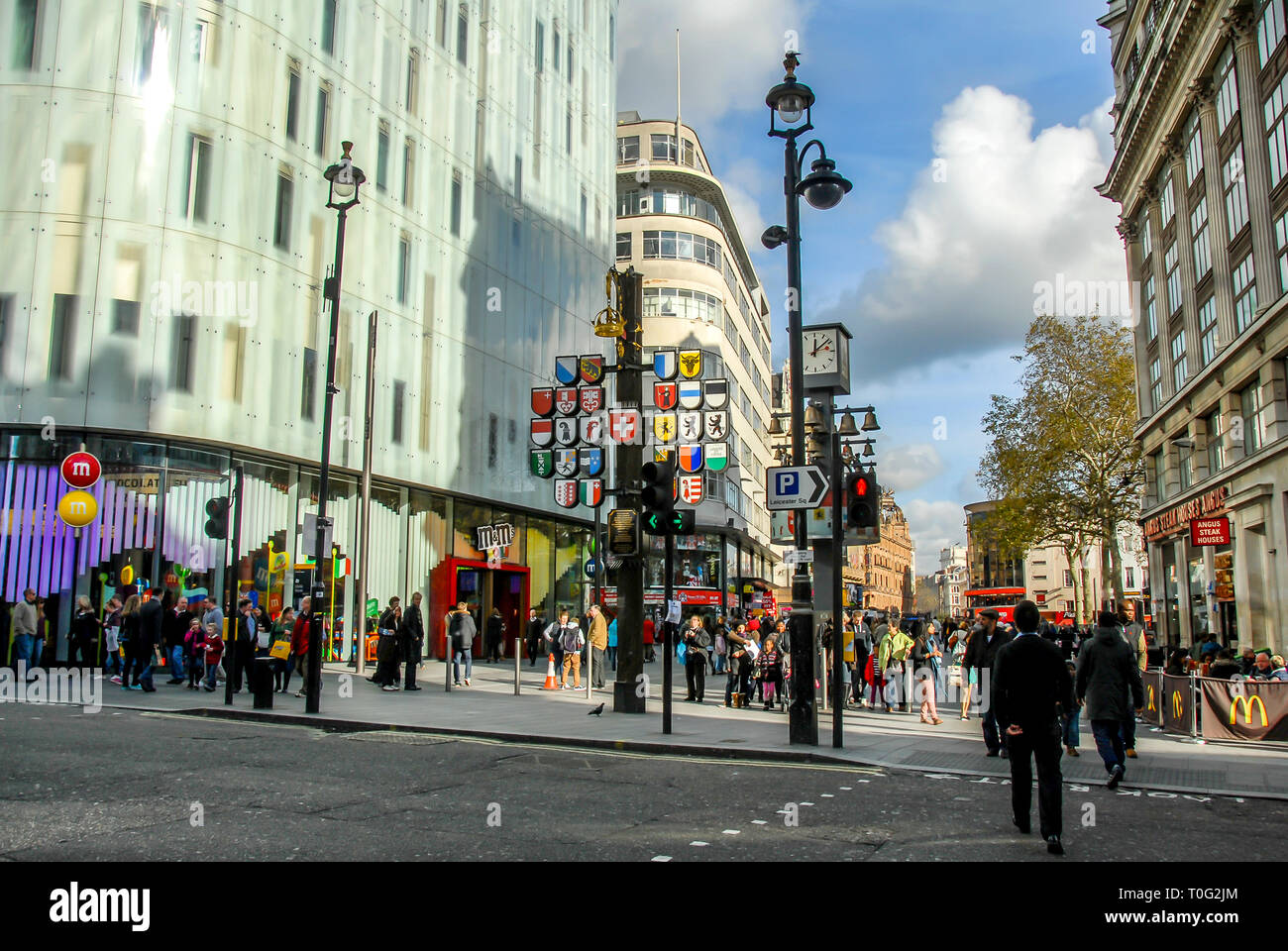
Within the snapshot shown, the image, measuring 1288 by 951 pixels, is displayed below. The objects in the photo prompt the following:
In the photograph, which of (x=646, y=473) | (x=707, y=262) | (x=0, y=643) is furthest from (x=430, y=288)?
(x=707, y=262)

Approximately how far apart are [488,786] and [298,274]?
20.1 metres

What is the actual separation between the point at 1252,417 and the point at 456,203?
80.9ft

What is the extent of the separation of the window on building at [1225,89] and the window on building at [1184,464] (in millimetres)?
10793

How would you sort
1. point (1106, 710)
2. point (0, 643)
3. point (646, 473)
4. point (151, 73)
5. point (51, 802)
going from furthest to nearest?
point (151, 73), point (0, 643), point (646, 473), point (1106, 710), point (51, 802)

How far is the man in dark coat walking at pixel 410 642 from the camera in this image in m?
19.5

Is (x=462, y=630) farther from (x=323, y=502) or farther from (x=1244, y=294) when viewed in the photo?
(x=1244, y=294)

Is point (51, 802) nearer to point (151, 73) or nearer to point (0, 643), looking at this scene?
point (0, 643)

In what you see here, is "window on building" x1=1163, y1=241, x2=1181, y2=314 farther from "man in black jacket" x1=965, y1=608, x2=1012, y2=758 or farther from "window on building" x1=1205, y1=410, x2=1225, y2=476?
"man in black jacket" x1=965, y1=608, x2=1012, y2=758

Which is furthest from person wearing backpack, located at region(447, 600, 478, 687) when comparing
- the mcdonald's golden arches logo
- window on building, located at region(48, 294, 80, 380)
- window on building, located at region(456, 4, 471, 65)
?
window on building, located at region(456, 4, 471, 65)

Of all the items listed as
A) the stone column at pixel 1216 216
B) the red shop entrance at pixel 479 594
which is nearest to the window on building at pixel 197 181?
the red shop entrance at pixel 479 594

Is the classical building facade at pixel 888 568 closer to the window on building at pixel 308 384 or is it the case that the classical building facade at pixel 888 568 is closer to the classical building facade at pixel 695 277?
the classical building facade at pixel 695 277

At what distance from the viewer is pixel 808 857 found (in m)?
6.16

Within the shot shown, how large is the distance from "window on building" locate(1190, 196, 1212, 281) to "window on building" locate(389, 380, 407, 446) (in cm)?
2591

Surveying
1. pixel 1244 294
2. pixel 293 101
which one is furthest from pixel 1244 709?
pixel 293 101
